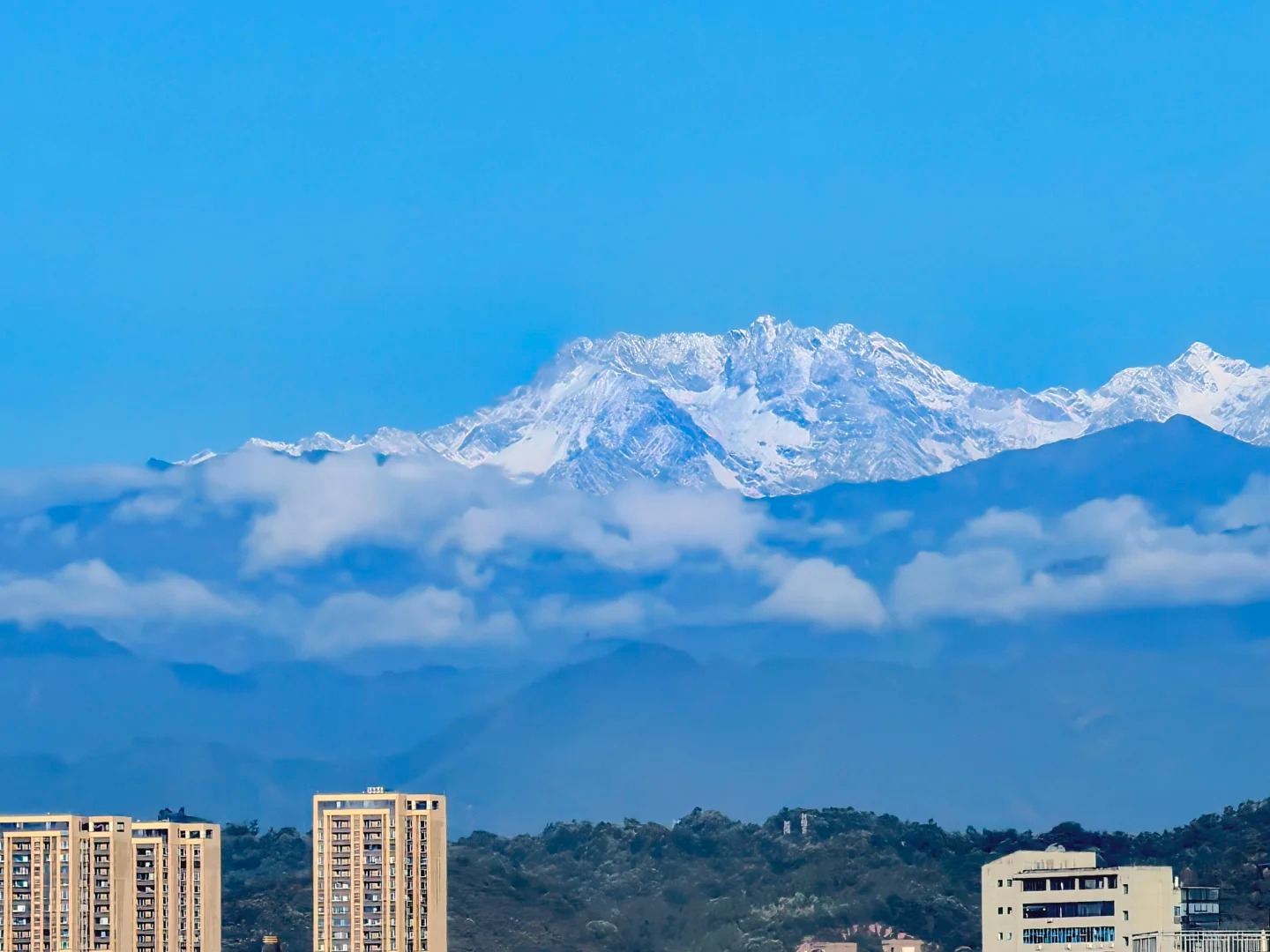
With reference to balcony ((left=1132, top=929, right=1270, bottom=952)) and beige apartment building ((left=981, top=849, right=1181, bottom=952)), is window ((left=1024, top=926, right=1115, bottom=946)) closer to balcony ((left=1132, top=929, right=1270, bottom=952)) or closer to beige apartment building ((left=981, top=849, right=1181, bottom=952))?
beige apartment building ((left=981, top=849, right=1181, bottom=952))

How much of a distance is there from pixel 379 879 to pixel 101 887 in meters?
8.26

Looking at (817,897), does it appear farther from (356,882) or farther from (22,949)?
(22,949)

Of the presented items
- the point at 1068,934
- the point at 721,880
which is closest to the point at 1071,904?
the point at 1068,934

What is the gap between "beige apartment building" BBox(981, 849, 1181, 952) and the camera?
224 feet

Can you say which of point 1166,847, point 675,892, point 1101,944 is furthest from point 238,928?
point 1101,944

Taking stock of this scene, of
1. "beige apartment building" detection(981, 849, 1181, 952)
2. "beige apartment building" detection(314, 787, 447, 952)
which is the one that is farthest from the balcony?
"beige apartment building" detection(314, 787, 447, 952)

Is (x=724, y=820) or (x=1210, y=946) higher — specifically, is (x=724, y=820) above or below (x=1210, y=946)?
above

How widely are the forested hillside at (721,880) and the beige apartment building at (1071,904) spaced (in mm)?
26860

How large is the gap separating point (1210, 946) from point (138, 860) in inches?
1603

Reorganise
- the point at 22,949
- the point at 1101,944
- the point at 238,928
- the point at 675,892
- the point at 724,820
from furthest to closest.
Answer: the point at 724,820 < the point at 675,892 < the point at 238,928 < the point at 22,949 < the point at 1101,944

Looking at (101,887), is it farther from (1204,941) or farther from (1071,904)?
(1204,941)

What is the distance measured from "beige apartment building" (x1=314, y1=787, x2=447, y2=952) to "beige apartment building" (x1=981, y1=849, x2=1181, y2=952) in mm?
23257

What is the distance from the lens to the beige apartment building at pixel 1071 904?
224ft

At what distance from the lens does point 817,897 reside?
112m
